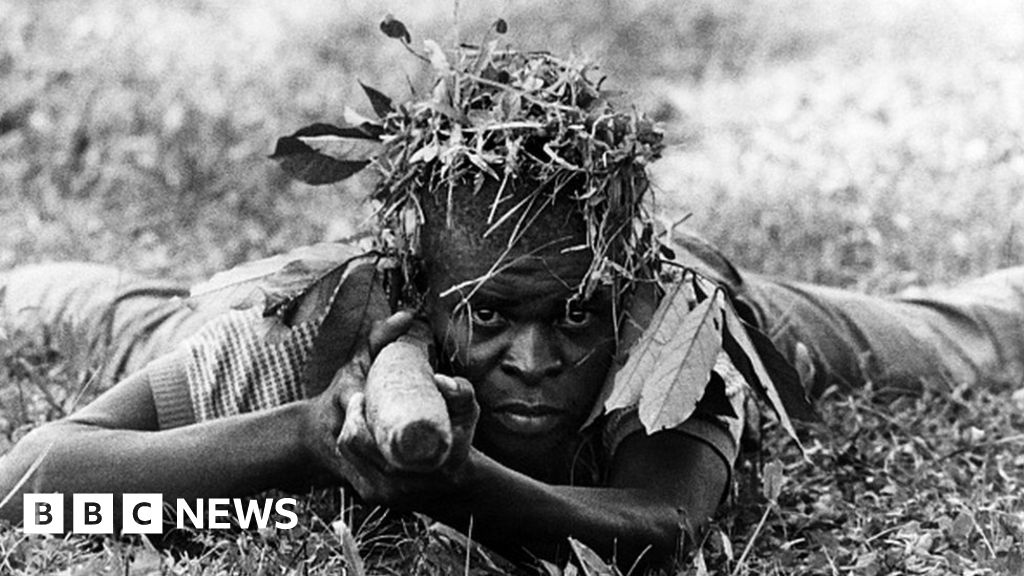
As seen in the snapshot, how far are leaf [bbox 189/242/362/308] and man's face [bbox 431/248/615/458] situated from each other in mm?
326

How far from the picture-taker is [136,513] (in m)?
3.57

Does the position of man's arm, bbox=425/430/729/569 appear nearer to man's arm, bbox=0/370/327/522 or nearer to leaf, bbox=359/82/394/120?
man's arm, bbox=0/370/327/522

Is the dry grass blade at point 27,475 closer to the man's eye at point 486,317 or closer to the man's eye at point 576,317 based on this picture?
the man's eye at point 486,317

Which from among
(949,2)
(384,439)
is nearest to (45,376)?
(384,439)

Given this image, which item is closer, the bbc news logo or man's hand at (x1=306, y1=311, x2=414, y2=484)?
man's hand at (x1=306, y1=311, x2=414, y2=484)

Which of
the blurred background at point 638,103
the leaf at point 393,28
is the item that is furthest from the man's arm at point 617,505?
the blurred background at point 638,103

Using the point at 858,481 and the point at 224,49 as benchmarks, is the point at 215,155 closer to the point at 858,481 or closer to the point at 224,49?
the point at 224,49

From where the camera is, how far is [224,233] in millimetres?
6277

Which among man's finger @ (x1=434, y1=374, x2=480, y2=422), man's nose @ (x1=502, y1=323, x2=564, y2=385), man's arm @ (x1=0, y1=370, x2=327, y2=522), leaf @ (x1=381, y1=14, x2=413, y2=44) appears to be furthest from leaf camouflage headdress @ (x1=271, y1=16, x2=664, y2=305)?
man's finger @ (x1=434, y1=374, x2=480, y2=422)

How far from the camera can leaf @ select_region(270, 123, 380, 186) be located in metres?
3.80

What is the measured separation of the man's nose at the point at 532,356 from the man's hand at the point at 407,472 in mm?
381

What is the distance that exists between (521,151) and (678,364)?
19.2 inches

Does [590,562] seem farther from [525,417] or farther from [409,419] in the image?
[409,419]

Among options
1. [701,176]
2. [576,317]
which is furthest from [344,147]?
[701,176]
